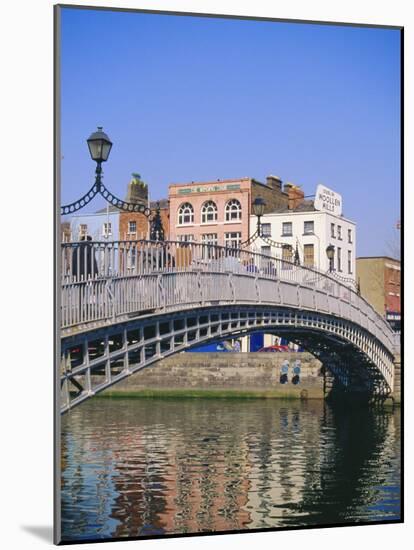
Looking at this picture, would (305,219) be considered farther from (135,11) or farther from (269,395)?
(269,395)

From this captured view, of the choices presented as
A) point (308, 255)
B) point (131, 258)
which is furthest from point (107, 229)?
point (308, 255)

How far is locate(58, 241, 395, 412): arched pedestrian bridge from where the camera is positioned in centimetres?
1112

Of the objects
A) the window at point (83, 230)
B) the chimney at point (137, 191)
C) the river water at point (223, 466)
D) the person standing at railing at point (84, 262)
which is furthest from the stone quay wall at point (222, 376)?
the window at point (83, 230)

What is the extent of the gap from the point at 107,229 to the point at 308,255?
3.12 metres

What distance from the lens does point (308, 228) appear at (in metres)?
13.4

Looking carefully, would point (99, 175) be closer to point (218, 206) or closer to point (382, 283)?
point (218, 206)

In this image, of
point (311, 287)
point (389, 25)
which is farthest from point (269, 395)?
point (389, 25)

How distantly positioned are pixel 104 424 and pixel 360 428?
3.84 meters

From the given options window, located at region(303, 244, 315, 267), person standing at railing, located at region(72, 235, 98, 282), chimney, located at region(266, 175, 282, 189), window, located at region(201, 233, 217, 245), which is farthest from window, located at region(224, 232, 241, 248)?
person standing at railing, located at region(72, 235, 98, 282)

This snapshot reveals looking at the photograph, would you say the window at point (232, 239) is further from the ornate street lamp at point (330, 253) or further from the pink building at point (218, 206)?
the ornate street lamp at point (330, 253)

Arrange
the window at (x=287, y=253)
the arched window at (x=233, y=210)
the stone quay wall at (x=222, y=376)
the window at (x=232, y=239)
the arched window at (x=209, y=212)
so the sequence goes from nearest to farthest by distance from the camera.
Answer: the arched window at (x=209, y=212) < the arched window at (x=233, y=210) < the window at (x=232, y=239) < the window at (x=287, y=253) < the stone quay wall at (x=222, y=376)

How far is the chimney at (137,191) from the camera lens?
11391 millimetres

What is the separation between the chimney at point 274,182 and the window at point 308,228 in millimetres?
863

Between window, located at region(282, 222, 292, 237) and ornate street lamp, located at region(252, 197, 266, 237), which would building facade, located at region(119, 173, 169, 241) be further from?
window, located at region(282, 222, 292, 237)
